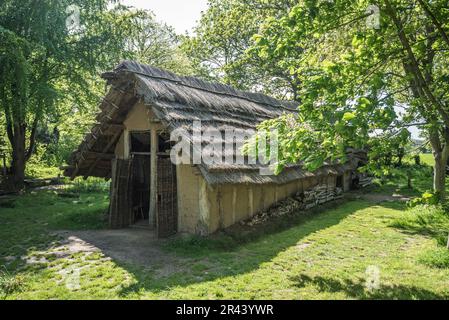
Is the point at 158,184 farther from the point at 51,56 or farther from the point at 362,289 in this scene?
the point at 51,56

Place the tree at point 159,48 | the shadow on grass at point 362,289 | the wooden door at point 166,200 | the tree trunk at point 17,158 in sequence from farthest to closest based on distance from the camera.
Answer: the tree at point 159,48, the tree trunk at point 17,158, the wooden door at point 166,200, the shadow on grass at point 362,289

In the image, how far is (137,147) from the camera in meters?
11.2

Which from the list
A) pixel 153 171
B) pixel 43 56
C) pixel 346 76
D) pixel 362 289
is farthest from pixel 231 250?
pixel 43 56

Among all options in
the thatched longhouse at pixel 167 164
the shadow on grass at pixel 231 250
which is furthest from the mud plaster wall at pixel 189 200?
the shadow on grass at pixel 231 250

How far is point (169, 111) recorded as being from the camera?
8.16 meters

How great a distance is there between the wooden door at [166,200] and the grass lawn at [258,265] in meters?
0.55

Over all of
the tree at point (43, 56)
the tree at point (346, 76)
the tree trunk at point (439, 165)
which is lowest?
the tree trunk at point (439, 165)

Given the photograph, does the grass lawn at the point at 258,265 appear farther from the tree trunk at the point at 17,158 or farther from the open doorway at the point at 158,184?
the tree trunk at the point at 17,158

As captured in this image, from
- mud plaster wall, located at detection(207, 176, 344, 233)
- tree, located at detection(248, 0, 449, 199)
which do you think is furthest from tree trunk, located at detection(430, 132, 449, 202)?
tree, located at detection(248, 0, 449, 199)

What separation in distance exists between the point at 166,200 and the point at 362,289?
16.4ft

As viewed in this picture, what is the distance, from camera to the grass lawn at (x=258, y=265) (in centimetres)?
530

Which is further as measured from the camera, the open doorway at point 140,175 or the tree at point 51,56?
the tree at point 51,56
